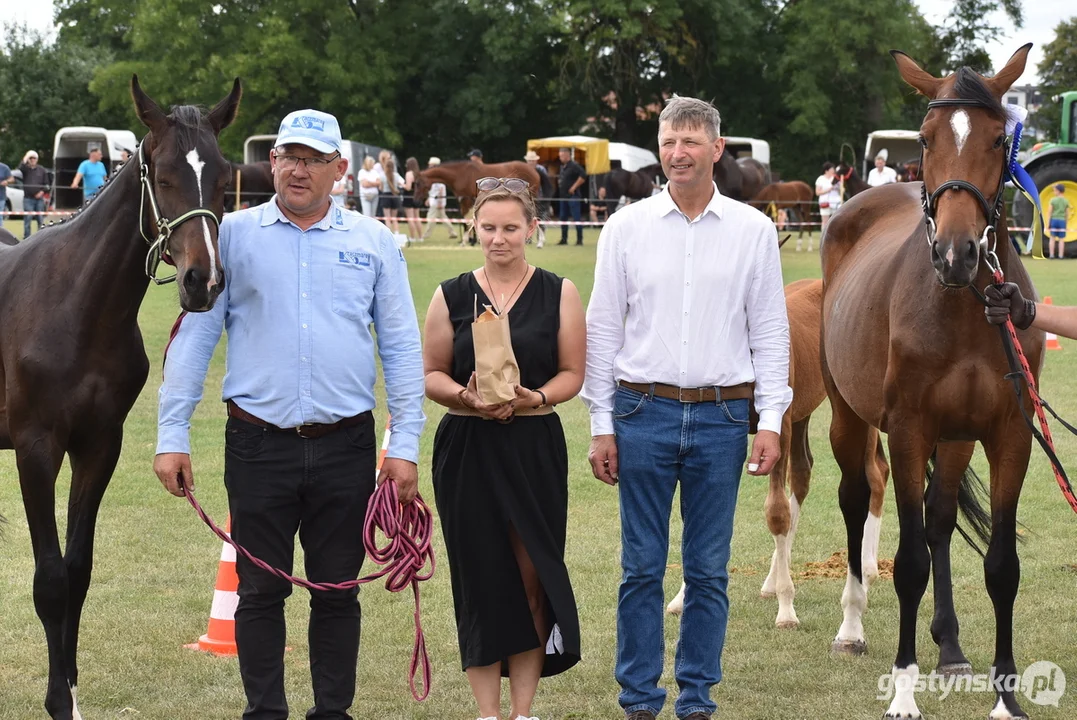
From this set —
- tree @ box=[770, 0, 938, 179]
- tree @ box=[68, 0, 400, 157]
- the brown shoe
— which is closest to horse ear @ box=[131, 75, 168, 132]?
the brown shoe

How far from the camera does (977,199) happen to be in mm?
4469

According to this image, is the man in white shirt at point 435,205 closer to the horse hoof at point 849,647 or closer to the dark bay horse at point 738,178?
the dark bay horse at point 738,178

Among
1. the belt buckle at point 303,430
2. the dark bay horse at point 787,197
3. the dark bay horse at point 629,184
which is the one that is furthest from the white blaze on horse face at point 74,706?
the dark bay horse at point 629,184

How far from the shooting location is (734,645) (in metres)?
5.62

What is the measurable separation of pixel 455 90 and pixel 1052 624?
45.2m

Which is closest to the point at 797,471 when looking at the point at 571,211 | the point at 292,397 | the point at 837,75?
the point at 292,397

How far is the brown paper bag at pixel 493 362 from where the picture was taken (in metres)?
4.06

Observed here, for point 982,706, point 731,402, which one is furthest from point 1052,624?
point 731,402

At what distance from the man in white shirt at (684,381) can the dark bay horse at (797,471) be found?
1590 millimetres

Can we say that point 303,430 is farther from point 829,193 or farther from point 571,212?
point 571,212

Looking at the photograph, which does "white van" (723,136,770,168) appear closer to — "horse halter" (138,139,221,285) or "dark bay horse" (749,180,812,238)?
"dark bay horse" (749,180,812,238)

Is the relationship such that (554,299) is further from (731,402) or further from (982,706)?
(982,706)

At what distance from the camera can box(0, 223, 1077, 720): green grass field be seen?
4.89 m

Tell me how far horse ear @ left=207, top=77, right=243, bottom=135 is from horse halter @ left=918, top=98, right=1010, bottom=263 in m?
2.45
